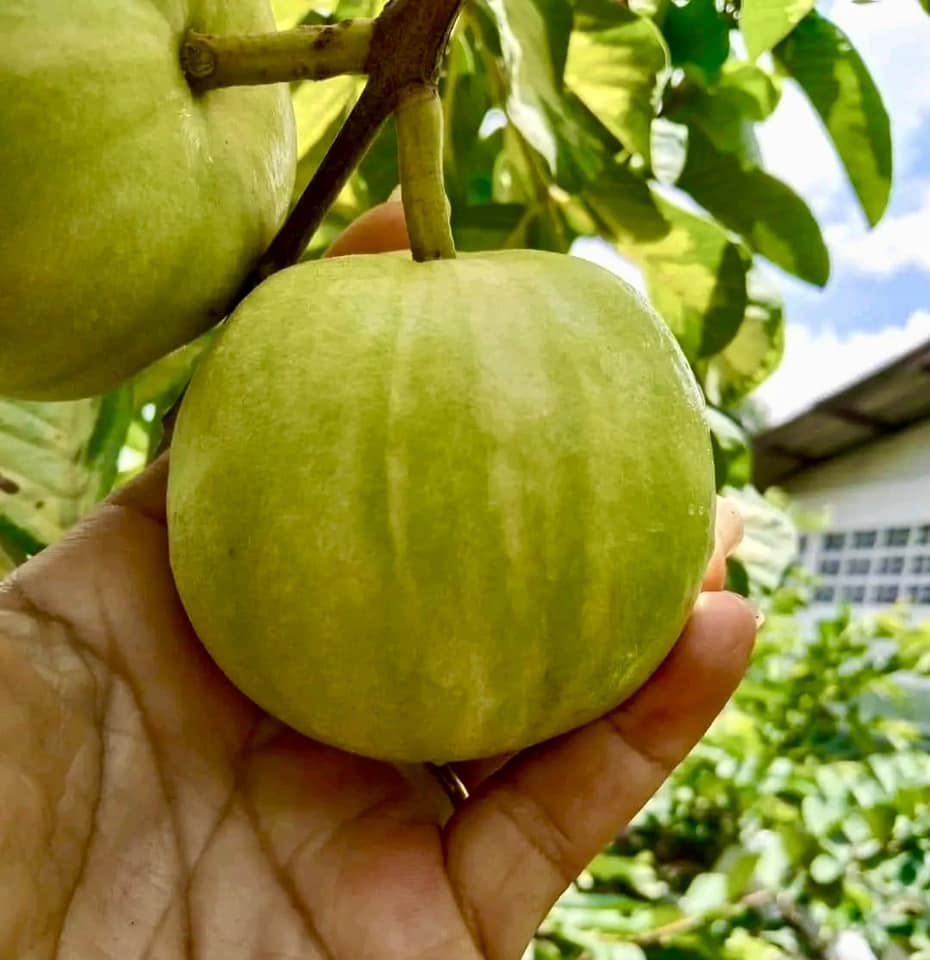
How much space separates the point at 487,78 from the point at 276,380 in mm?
725

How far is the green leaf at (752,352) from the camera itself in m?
1.40

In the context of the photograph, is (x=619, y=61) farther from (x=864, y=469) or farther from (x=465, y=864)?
(x=864, y=469)

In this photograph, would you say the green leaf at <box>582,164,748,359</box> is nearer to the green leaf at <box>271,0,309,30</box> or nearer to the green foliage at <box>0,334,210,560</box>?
the green leaf at <box>271,0,309,30</box>

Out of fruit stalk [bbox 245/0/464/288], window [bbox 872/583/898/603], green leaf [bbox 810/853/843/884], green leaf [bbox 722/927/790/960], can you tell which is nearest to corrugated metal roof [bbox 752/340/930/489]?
window [bbox 872/583/898/603]

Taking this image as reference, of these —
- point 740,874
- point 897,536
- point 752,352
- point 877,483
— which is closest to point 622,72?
point 752,352

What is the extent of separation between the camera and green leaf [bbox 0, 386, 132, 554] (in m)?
1.11

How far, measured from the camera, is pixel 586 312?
716mm

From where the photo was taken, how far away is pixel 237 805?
92 cm

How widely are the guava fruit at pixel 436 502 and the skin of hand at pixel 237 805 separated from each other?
0.53 ft

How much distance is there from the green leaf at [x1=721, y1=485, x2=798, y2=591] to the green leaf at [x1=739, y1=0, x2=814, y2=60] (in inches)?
22.3

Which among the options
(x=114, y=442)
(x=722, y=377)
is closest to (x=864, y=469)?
(x=722, y=377)

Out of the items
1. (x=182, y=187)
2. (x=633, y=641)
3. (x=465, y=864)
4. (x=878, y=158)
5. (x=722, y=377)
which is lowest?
(x=465, y=864)

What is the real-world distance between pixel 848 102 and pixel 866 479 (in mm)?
5117

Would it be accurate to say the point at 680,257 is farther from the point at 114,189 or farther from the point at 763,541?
the point at 114,189
